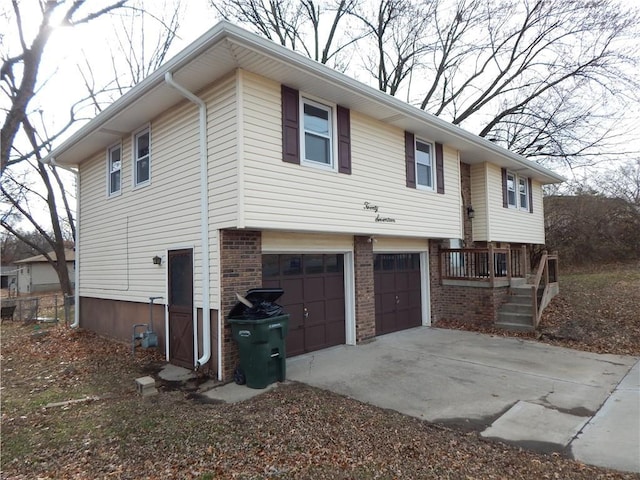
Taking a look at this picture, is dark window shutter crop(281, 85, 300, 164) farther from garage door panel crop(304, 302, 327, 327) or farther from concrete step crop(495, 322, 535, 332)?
concrete step crop(495, 322, 535, 332)

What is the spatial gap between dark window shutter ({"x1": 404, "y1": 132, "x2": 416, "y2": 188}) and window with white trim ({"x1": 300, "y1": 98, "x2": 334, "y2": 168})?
8.99 feet

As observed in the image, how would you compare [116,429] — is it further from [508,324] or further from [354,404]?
[508,324]

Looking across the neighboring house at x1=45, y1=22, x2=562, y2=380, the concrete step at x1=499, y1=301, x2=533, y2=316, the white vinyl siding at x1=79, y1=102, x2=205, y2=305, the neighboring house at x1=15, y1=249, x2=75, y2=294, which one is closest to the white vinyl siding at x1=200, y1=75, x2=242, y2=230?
the neighboring house at x1=45, y1=22, x2=562, y2=380

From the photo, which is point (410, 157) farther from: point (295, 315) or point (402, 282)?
point (295, 315)

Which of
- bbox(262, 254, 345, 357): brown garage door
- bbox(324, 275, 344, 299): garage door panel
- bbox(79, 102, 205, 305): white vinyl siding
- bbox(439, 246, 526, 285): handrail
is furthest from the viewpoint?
bbox(439, 246, 526, 285): handrail

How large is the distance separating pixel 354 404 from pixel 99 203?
9246 mm

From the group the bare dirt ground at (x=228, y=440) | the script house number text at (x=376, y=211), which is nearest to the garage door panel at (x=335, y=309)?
the script house number text at (x=376, y=211)

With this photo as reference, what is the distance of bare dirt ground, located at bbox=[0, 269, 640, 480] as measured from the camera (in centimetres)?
367

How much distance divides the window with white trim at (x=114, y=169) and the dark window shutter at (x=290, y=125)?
17.5 feet

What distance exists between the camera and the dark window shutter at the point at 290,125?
23.0 ft

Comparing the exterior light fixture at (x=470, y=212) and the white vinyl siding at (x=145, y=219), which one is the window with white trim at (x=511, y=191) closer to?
the exterior light fixture at (x=470, y=212)

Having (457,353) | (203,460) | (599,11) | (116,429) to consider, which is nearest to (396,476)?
(203,460)

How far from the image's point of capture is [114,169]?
10352 millimetres

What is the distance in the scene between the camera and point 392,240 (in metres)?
10.5
